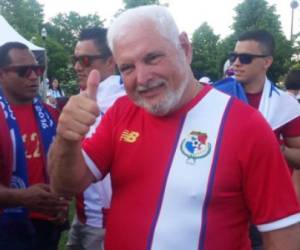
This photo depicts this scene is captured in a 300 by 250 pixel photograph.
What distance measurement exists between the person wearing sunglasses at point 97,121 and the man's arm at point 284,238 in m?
1.39

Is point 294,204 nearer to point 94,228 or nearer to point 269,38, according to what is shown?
point 94,228

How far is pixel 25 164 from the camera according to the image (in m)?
3.40

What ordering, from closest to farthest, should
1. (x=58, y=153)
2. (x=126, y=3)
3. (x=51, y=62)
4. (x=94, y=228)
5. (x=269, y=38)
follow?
(x=58, y=153)
(x=94, y=228)
(x=269, y=38)
(x=51, y=62)
(x=126, y=3)

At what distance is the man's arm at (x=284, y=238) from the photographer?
2.09 metres

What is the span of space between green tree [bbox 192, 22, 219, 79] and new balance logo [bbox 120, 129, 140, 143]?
43.5 m

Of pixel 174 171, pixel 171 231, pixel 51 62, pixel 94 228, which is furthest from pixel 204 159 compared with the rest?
pixel 51 62

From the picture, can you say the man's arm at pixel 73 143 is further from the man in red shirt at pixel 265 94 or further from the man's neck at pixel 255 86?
the man's neck at pixel 255 86

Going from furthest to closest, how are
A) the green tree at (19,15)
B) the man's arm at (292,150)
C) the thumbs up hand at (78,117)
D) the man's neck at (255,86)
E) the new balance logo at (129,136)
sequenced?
the green tree at (19,15) → the man's neck at (255,86) → the man's arm at (292,150) → the new balance logo at (129,136) → the thumbs up hand at (78,117)

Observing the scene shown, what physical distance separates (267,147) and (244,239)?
43cm

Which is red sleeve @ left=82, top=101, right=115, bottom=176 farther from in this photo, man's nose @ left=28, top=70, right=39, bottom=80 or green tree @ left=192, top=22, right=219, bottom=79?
green tree @ left=192, top=22, right=219, bottom=79

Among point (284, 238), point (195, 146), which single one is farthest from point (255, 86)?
point (284, 238)

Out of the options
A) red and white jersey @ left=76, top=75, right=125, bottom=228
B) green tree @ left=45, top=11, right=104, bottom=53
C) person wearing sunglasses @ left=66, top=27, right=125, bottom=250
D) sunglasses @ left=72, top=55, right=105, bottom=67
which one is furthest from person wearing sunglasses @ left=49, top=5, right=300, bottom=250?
green tree @ left=45, top=11, right=104, bottom=53

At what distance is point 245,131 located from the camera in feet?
6.93

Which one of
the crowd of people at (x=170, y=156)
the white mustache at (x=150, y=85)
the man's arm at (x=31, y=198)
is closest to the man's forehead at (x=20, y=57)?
the man's arm at (x=31, y=198)
